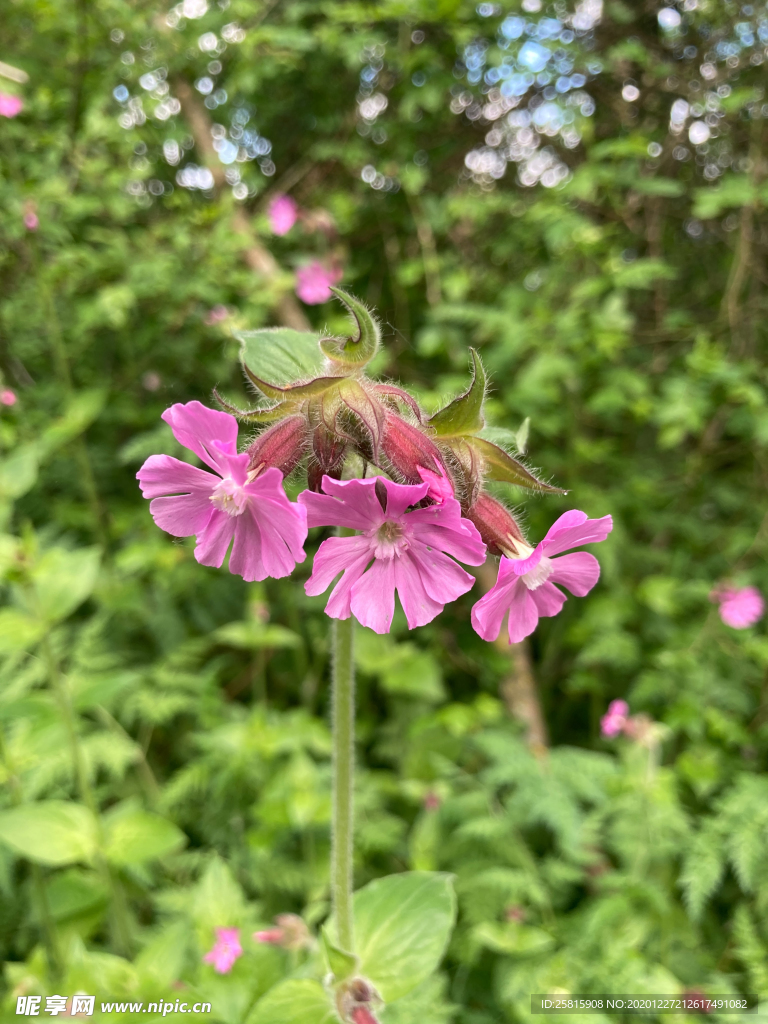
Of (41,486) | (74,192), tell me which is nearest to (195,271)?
(74,192)

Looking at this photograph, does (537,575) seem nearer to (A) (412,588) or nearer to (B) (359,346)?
(A) (412,588)

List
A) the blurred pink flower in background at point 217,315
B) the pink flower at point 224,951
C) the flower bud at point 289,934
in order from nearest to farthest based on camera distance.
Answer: the pink flower at point 224,951
the flower bud at point 289,934
the blurred pink flower in background at point 217,315

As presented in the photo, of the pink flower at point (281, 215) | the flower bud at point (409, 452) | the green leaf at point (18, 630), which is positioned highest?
the pink flower at point (281, 215)

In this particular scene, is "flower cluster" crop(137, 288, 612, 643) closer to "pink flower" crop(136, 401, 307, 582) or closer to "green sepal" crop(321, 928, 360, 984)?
"pink flower" crop(136, 401, 307, 582)

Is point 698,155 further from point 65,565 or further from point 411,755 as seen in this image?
point 65,565

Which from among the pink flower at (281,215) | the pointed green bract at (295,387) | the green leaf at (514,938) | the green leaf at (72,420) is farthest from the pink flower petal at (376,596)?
the pink flower at (281,215)

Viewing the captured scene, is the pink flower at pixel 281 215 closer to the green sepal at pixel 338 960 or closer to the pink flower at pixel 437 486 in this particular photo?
the pink flower at pixel 437 486
